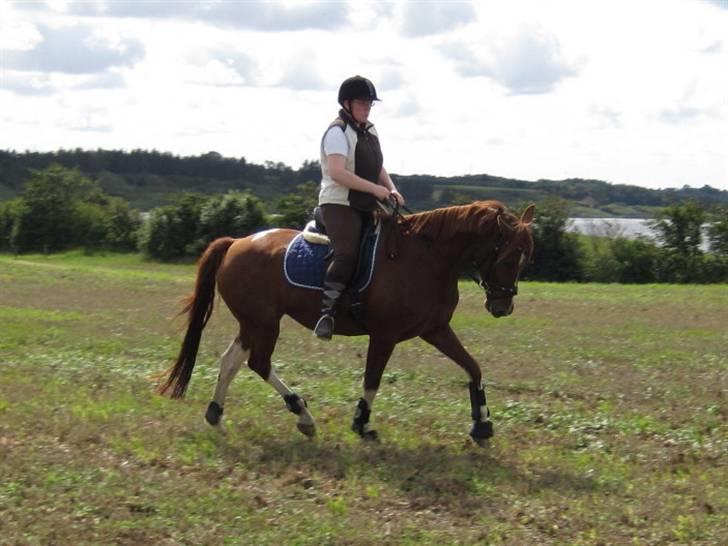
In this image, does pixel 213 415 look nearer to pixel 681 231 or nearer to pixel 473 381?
pixel 473 381

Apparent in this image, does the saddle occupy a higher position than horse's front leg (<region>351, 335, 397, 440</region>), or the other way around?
the saddle

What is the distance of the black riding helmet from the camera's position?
9.55m

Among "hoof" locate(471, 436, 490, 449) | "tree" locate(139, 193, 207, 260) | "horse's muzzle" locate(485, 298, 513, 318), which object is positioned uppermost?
"horse's muzzle" locate(485, 298, 513, 318)

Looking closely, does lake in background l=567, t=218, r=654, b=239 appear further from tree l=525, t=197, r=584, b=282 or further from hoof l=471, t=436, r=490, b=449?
hoof l=471, t=436, r=490, b=449

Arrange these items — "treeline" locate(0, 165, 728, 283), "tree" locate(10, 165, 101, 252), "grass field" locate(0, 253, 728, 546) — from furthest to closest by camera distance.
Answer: "tree" locate(10, 165, 101, 252) < "treeline" locate(0, 165, 728, 283) < "grass field" locate(0, 253, 728, 546)

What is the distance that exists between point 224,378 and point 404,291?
6.70 ft

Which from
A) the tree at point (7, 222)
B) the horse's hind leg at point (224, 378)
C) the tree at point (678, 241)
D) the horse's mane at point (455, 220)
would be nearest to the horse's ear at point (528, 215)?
the horse's mane at point (455, 220)

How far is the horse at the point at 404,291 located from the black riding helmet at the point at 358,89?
1.17 meters

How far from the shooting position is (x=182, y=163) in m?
140

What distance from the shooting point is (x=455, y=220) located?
31.7ft

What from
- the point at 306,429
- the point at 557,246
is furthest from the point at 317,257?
the point at 557,246

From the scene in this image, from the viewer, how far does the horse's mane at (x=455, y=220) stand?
949 cm

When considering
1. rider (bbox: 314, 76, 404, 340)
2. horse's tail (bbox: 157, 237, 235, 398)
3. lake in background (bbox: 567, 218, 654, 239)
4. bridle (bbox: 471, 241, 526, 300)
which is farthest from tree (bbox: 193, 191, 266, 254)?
bridle (bbox: 471, 241, 526, 300)

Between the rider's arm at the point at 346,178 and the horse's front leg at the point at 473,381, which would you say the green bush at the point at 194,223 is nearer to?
the horse's front leg at the point at 473,381
